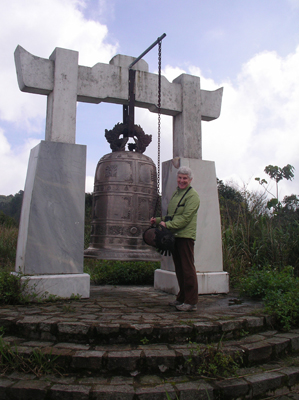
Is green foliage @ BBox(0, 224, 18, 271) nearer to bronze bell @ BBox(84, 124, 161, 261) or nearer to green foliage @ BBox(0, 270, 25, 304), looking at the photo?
bronze bell @ BBox(84, 124, 161, 261)

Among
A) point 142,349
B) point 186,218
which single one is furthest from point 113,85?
point 142,349

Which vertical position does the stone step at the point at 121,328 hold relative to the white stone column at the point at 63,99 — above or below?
below

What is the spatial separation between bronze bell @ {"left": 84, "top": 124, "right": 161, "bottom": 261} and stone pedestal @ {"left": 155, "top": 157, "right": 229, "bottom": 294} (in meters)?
0.34

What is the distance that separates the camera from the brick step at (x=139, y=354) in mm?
2654

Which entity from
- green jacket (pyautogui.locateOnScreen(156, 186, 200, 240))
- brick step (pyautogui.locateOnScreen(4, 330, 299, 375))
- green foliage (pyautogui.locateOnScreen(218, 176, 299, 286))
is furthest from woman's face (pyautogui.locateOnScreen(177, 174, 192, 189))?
green foliage (pyautogui.locateOnScreen(218, 176, 299, 286))

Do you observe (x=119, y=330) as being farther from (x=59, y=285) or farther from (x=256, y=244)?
(x=256, y=244)

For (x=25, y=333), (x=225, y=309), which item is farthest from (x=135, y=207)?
(x=25, y=333)

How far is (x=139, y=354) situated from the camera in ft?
8.89

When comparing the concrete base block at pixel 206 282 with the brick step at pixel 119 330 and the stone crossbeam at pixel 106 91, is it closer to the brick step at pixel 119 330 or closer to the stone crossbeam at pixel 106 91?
the brick step at pixel 119 330

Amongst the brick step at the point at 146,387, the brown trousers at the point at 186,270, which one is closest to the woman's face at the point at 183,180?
the brown trousers at the point at 186,270

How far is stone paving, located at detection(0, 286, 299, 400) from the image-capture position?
244 centimetres

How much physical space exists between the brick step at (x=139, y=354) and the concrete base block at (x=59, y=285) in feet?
3.44

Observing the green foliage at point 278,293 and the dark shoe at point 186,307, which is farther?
the dark shoe at point 186,307

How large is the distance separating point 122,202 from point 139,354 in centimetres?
283
